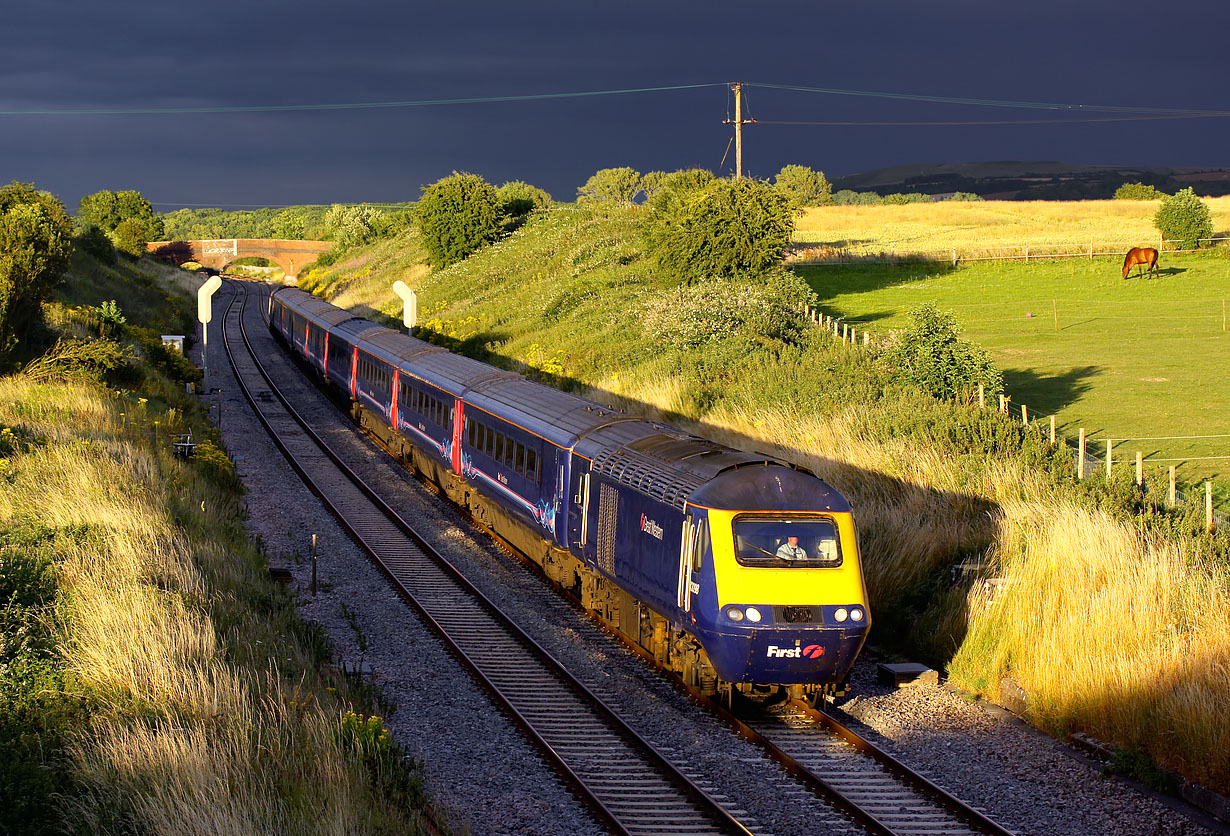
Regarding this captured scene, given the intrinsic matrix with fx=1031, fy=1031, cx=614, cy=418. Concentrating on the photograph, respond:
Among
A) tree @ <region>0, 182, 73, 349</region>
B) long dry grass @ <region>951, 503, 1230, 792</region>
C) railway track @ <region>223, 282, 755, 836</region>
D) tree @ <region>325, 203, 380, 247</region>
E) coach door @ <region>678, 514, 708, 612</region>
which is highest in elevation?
tree @ <region>325, 203, 380, 247</region>

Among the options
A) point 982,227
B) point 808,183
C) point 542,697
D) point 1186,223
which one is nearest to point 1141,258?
point 1186,223

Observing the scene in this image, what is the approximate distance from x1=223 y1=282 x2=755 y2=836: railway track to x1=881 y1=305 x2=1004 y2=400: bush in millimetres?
11022

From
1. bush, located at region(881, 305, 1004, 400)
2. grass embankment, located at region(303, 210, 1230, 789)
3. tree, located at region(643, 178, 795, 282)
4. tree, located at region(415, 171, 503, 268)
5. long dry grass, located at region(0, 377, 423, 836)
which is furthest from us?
tree, located at region(415, 171, 503, 268)

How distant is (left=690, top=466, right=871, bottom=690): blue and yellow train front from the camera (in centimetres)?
1062

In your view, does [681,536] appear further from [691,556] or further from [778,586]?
[778,586]

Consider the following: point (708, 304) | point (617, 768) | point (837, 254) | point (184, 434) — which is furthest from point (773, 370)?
point (837, 254)

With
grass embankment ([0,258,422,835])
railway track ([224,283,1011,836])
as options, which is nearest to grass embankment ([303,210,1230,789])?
railway track ([224,283,1011,836])

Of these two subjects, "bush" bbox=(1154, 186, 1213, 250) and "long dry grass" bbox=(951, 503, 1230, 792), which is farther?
"bush" bbox=(1154, 186, 1213, 250)

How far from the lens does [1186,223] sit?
53875 millimetres

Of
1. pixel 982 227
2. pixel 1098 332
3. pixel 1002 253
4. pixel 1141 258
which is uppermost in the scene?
pixel 982 227

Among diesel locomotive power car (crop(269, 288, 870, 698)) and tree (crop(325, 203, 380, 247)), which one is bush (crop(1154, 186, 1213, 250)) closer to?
diesel locomotive power car (crop(269, 288, 870, 698))

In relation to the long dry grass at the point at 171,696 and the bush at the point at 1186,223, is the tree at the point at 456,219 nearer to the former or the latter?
the bush at the point at 1186,223

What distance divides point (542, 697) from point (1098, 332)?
29.4 meters

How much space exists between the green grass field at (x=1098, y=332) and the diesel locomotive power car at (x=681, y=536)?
33.4 ft
